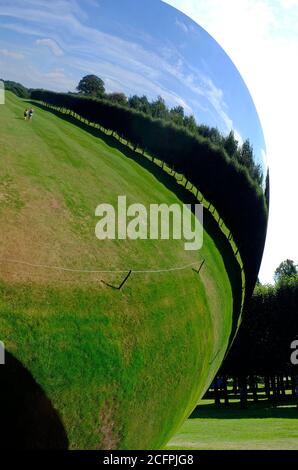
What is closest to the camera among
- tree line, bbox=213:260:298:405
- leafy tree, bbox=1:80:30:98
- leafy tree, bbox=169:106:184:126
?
leafy tree, bbox=1:80:30:98

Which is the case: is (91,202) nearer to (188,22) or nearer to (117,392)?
(117,392)

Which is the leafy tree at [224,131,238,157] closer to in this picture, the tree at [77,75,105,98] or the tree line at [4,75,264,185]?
the tree line at [4,75,264,185]

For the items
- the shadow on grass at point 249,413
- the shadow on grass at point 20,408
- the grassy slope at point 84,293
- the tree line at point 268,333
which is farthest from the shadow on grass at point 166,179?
the tree line at point 268,333

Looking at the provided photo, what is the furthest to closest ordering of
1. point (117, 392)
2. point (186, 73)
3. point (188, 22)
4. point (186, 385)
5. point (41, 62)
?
point (188, 22)
point (186, 73)
point (186, 385)
point (41, 62)
point (117, 392)

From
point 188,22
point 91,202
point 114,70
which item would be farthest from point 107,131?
point 188,22

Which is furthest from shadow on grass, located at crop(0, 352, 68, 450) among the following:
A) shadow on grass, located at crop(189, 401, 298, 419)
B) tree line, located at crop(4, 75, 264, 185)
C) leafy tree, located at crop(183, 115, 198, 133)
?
shadow on grass, located at crop(189, 401, 298, 419)

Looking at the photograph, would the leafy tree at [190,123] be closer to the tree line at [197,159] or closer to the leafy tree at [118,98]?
the tree line at [197,159]

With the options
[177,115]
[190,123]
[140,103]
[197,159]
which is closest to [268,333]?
[197,159]

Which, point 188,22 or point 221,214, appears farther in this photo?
point 188,22
